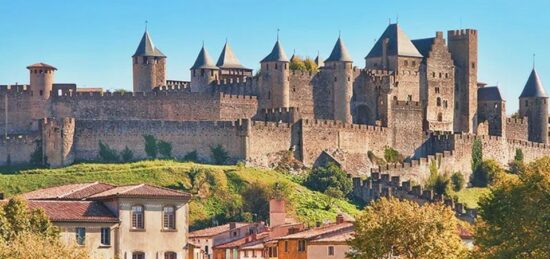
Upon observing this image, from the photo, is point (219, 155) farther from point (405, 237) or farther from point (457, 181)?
point (405, 237)

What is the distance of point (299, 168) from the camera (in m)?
119

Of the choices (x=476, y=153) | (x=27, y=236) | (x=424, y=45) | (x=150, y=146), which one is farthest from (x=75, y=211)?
(x=424, y=45)

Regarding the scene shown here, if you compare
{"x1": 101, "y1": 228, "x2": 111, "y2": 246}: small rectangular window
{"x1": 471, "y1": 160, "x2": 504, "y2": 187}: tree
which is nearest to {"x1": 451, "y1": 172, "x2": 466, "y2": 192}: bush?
{"x1": 471, "y1": 160, "x2": 504, "y2": 187}: tree

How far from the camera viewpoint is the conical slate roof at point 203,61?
126 m

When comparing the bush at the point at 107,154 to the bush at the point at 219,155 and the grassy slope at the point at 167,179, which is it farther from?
the bush at the point at 219,155

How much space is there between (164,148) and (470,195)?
76.3ft

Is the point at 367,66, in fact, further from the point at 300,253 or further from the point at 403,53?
the point at 300,253

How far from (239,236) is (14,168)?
82.8 feet

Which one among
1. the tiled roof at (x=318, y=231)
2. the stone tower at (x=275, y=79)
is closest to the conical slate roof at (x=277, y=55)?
the stone tower at (x=275, y=79)

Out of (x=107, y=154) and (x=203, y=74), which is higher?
(x=203, y=74)

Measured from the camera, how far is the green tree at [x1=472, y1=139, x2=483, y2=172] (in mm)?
129625

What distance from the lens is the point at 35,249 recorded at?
199ft

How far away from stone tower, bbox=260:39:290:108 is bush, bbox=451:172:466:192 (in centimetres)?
1328

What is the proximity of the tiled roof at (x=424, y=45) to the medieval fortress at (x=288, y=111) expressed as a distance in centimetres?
15
